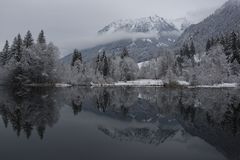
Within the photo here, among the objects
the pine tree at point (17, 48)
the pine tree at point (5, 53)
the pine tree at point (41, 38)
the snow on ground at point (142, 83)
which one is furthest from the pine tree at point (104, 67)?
the pine tree at point (17, 48)

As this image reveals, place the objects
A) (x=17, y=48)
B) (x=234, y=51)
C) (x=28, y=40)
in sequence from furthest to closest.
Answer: (x=234, y=51), (x=28, y=40), (x=17, y=48)

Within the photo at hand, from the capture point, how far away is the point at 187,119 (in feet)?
103

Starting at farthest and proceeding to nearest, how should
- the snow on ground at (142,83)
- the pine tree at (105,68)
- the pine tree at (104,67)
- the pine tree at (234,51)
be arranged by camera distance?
the snow on ground at (142,83) < the pine tree at (105,68) < the pine tree at (104,67) < the pine tree at (234,51)

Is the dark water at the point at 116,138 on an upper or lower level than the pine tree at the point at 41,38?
lower

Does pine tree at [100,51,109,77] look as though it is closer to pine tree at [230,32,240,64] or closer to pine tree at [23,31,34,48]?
pine tree at [23,31,34,48]

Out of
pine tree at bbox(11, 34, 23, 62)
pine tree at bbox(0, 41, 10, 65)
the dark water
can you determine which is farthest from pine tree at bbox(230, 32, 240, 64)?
the dark water

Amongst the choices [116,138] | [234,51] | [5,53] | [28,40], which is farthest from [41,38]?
[116,138]

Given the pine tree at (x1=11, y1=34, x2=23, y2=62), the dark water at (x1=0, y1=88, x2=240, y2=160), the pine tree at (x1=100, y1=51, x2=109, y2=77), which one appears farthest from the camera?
the pine tree at (x1=100, y1=51, x2=109, y2=77)

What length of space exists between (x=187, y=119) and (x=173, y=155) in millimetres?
14896

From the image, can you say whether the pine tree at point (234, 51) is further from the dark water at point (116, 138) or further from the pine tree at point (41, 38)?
the dark water at point (116, 138)

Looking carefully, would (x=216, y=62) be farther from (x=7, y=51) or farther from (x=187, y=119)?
(x=187, y=119)

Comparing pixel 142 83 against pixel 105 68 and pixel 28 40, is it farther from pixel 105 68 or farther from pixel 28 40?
pixel 28 40

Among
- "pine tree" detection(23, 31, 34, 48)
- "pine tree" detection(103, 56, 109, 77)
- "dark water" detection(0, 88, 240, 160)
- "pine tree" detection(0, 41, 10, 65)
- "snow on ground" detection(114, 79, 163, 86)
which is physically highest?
"pine tree" detection(23, 31, 34, 48)

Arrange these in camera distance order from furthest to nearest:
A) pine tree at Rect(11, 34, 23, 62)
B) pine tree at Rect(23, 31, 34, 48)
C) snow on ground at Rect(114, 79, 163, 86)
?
snow on ground at Rect(114, 79, 163, 86), pine tree at Rect(23, 31, 34, 48), pine tree at Rect(11, 34, 23, 62)
